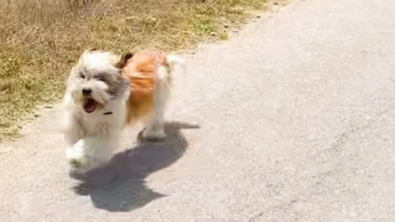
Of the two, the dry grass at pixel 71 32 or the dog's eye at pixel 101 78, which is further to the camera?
the dry grass at pixel 71 32

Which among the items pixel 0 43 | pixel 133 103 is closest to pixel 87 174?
pixel 133 103

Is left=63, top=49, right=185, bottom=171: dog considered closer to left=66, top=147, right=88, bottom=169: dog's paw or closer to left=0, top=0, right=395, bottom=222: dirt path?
left=66, top=147, right=88, bottom=169: dog's paw

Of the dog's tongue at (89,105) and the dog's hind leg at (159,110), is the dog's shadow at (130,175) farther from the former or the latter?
the dog's tongue at (89,105)

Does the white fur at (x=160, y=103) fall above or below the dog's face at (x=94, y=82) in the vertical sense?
below

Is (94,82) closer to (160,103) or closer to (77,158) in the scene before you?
(77,158)

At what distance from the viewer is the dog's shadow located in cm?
469

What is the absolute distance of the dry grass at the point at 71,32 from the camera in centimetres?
625

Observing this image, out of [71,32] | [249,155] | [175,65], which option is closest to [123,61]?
[175,65]

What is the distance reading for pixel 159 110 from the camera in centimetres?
543

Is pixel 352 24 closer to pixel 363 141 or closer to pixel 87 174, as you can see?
pixel 363 141

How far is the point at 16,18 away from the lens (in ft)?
26.3

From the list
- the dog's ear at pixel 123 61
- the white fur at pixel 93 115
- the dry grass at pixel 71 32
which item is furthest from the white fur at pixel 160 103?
the dry grass at pixel 71 32

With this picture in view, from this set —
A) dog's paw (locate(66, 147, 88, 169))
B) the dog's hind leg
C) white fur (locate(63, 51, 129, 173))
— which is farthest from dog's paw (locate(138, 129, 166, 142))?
dog's paw (locate(66, 147, 88, 169))

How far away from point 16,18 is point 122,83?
143 inches
